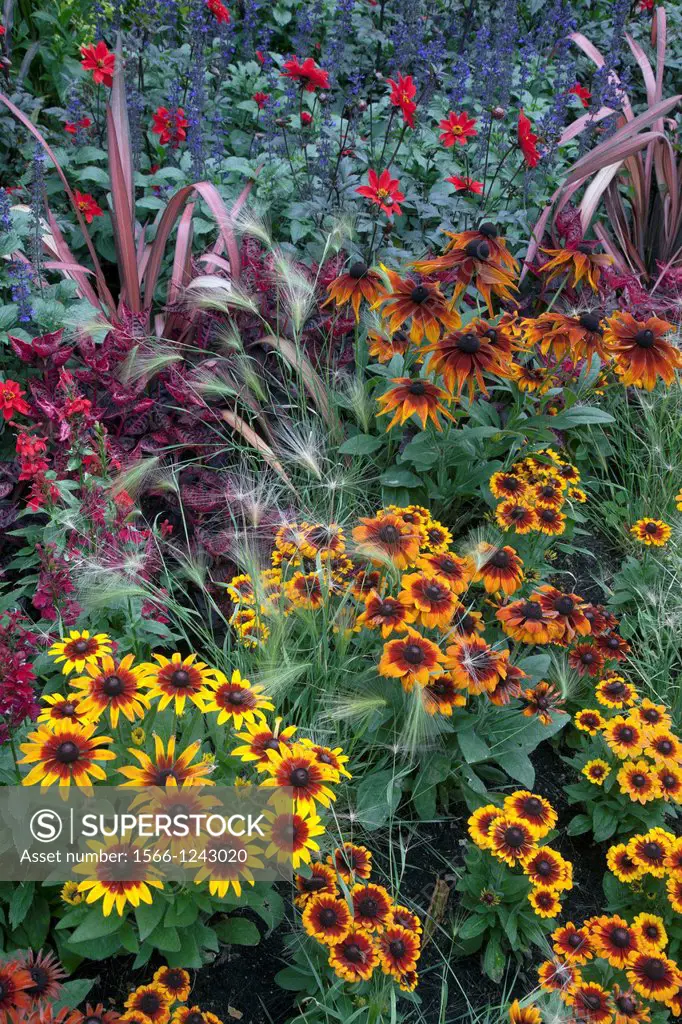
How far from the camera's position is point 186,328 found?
3307 millimetres

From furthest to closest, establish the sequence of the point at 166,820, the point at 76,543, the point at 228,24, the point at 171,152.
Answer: the point at 228,24 < the point at 171,152 < the point at 76,543 < the point at 166,820

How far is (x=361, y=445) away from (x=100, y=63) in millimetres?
1915

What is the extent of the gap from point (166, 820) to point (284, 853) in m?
0.24

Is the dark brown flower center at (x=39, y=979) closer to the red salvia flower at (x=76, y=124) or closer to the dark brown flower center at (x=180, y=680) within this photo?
the dark brown flower center at (x=180, y=680)

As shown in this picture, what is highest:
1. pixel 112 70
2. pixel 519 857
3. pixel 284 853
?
pixel 112 70

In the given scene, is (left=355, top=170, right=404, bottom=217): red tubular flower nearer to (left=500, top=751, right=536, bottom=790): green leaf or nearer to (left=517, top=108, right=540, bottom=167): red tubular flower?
(left=517, top=108, right=540, bottom=167): red tubular flower

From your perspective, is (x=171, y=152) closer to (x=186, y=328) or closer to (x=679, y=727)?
(x=186, y=328)

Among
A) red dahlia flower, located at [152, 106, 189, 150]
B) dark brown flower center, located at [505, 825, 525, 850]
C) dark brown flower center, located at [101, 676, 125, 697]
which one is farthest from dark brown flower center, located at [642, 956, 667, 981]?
red dahlia flower, located at [152, 106, 189, 150]

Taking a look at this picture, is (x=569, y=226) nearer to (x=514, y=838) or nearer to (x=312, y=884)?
(x=514, y=838)

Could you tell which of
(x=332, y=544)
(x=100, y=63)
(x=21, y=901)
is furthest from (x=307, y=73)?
(x=21, y=901)

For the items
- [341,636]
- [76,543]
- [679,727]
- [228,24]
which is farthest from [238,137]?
[679,727]

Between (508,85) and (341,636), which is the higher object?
(508,85)

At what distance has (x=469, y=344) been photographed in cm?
241
